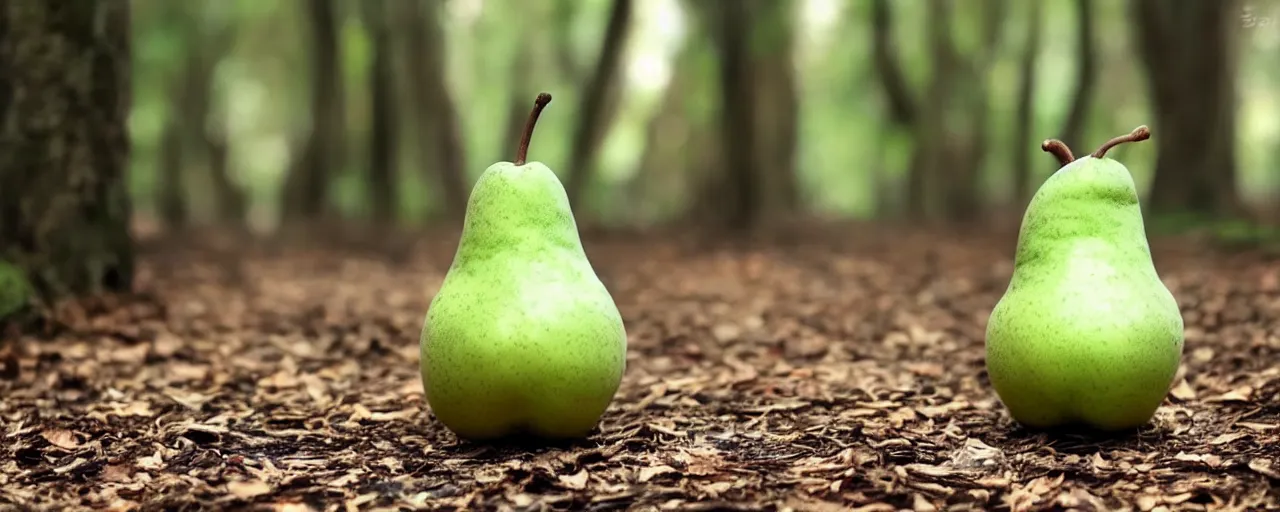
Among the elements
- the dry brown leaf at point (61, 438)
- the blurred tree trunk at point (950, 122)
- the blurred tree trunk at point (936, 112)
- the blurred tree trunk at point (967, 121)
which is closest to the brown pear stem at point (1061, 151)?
the dry brown leaf at point (61, 438)

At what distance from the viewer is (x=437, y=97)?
19.0 m

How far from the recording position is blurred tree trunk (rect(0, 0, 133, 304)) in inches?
275

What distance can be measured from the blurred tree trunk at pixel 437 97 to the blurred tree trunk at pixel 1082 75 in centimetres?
1004

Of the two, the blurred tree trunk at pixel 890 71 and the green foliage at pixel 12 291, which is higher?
the blurred tree trunk at pixel 890 71

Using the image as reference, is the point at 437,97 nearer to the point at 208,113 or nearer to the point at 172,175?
the point at 172,175

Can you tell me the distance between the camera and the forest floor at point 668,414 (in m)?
3.74

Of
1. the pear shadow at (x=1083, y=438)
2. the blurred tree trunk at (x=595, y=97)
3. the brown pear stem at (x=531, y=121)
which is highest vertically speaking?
the blurred tree trunk at (x=595, y=97)

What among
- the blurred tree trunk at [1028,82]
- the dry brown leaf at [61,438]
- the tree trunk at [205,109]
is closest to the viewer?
the dry brown leaf at [61,438]

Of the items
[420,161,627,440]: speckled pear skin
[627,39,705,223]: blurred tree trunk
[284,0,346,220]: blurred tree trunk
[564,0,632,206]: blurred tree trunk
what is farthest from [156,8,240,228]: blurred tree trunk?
[420,161,627,440]: speckled pear skin

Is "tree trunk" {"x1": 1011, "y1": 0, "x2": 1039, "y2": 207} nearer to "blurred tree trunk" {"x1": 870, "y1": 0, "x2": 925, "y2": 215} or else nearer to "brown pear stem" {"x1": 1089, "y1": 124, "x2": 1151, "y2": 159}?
"blurred tree trunk" {"x1": 870, "y1": 0, "x2": 925, "y2": 215}

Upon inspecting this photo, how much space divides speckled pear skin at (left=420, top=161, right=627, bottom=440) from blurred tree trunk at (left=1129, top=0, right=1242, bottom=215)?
9435mm

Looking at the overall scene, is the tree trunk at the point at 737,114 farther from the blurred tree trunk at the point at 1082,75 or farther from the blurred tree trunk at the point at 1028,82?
the blurred tree trunk at the point at 1028,82

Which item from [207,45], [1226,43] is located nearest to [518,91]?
[207,45]

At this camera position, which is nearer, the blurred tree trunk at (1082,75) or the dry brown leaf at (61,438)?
the dry brown leaf at (61,438)
